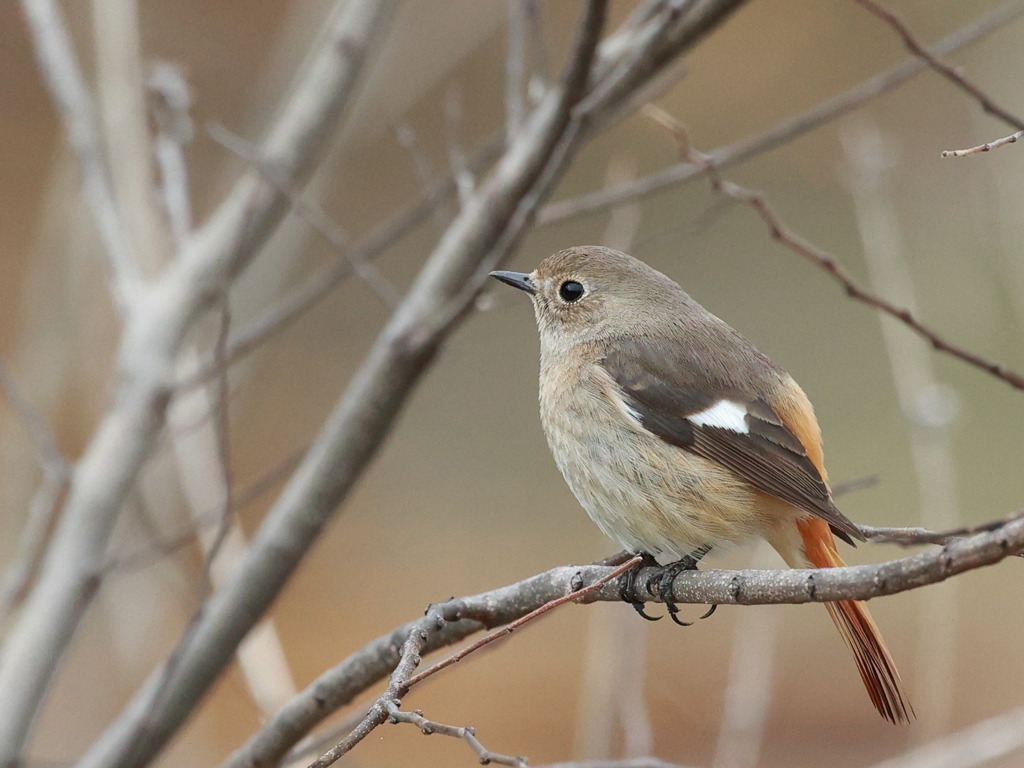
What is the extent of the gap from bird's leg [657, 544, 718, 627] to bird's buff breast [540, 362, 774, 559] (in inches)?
0.8

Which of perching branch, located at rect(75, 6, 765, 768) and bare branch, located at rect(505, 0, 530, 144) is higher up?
bare branch, located at rect(505, 0, 530, 144)

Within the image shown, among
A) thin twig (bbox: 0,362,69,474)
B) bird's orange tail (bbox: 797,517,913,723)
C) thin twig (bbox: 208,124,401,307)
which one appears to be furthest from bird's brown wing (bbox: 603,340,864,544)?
thin twig (bbox: 0,362,69,474)

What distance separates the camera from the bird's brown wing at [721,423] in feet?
8.22

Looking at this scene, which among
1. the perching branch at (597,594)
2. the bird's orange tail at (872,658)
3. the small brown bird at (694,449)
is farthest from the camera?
the small brown bird at (694,449)

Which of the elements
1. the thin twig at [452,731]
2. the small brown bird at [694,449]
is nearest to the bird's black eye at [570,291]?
the small brown bird at [694,449]

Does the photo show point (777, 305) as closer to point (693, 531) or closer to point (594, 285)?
point (594, 285)

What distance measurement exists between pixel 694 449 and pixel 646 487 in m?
0.15

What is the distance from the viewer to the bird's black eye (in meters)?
3.35

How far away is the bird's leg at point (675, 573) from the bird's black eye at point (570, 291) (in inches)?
37.1

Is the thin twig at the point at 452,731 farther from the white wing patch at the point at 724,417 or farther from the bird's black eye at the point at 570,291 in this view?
the bird's black eye at the point at 570,291

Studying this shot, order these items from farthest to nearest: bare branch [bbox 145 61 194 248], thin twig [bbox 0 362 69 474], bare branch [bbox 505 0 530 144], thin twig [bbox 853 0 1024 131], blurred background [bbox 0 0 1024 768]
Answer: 1. blurred background [bbox 0 0 1024 768]
2. bare branch [bbox 145 61 194 248]
3. bare branch [bbox 505 0 530 144]
4. thin twig [bbox 0 362 69 474]
5. thin twig [bbox 853 0 1024 131]

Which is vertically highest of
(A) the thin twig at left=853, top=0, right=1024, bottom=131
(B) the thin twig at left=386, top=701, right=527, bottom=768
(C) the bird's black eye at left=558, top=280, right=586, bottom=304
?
(C) the bird's black eye at left=558, top=280, right=586, bottom=304

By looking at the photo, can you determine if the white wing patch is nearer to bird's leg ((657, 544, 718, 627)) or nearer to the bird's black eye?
bird's leg ((657, 544, 718, 627))

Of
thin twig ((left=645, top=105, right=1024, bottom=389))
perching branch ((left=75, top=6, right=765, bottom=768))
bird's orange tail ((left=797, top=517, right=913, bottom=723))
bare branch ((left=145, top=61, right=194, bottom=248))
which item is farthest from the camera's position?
bare branch ((left=145, top=61, right=194, bottom=248))
